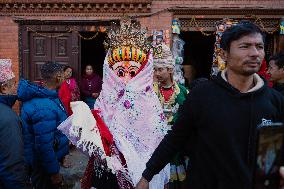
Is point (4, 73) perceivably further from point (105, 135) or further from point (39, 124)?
point (105, 135)

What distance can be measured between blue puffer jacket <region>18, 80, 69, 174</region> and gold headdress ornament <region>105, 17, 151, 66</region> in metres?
0.79

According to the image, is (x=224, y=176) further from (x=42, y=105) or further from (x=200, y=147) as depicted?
(x=42, y=105)

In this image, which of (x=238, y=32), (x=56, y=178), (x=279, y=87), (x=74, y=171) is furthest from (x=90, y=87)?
(x=238, y=32)

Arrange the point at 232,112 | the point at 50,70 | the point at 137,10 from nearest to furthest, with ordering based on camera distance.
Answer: the point at 232,112, the point at 50,70, the point at 137,10

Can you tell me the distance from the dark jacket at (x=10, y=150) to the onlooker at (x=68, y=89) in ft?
14.0

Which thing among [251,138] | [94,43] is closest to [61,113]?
[251,138]

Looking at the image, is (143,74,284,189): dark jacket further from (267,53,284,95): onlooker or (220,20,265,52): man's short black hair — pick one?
(267,53,284,95): onlooker

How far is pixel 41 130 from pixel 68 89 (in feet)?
13.7

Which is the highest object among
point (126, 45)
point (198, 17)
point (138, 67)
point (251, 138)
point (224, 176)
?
point (198, 17)

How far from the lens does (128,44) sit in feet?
10.2

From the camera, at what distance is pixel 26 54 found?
25.9 feet

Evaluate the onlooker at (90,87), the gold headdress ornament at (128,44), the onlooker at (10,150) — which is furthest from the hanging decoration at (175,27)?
the onlooker at (10,150)

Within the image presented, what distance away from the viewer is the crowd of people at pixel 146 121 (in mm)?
1864

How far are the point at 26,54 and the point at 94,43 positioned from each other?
3.46 m
